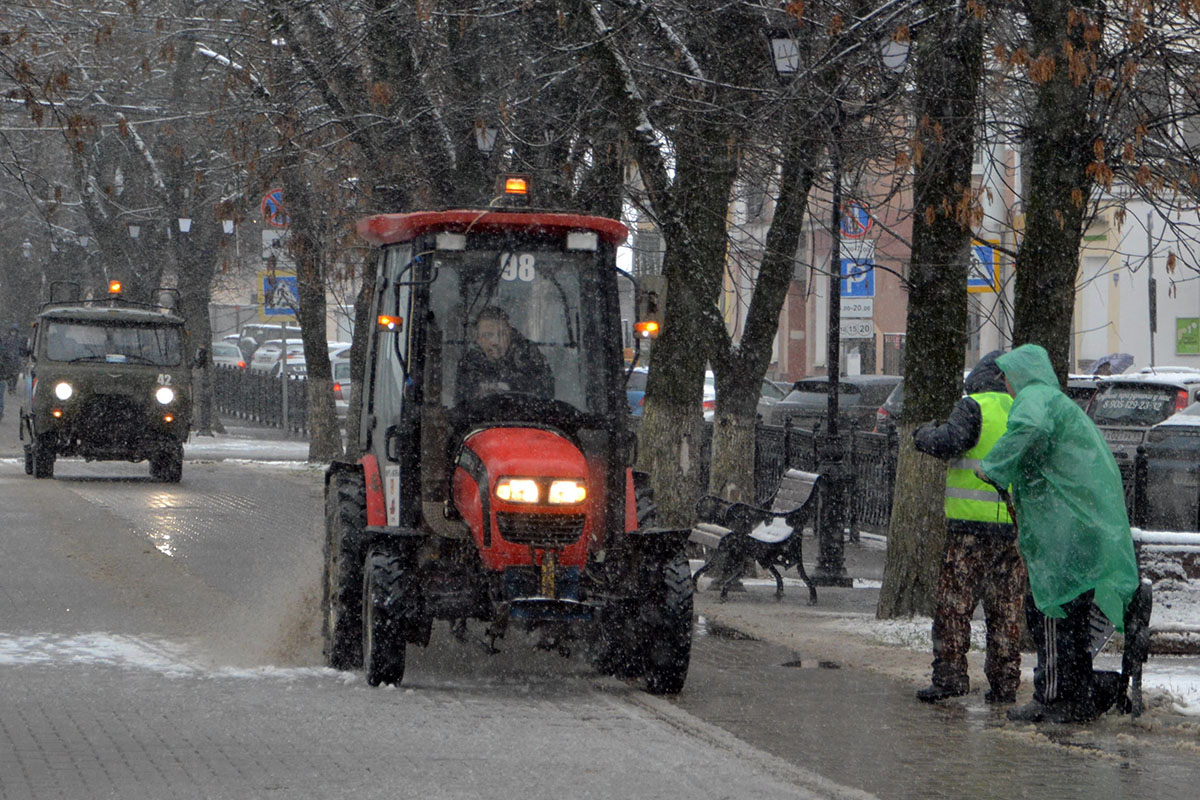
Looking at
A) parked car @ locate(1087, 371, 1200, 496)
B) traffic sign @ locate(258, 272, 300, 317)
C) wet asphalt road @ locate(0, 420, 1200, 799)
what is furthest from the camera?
traffic sign @ locate(258, 272, 300, 317)

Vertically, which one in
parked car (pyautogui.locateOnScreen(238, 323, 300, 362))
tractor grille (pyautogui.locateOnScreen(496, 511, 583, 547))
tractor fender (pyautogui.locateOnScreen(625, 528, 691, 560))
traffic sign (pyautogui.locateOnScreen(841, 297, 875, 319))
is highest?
parked car (pyautogui.locateOnScreen(238, 323, 300, 362))

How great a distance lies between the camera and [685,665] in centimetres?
879

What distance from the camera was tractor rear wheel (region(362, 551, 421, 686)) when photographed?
8508 mm

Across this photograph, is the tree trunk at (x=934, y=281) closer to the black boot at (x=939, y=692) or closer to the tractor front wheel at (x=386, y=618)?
the black boot at (x=939, y=692)

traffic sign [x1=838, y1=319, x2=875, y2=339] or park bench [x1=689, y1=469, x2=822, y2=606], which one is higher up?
traffic sign [x1=838, y1=319, x2=875, y2=339]

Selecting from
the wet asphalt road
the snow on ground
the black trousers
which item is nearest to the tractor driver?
the wet asphalt road

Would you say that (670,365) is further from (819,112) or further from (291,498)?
(291,498)

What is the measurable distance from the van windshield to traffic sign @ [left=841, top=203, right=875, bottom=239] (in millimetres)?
11523

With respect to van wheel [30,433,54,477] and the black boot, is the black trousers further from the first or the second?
van wheel [30,433,54,477]

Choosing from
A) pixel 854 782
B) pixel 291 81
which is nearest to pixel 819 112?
pixel 854 782

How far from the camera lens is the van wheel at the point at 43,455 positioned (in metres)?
23.1

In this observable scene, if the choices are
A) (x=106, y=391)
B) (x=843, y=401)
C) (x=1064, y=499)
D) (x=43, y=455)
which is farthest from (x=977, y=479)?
(x=843, y=401)

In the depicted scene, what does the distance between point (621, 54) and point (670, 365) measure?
102 inches

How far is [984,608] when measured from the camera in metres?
8.77
